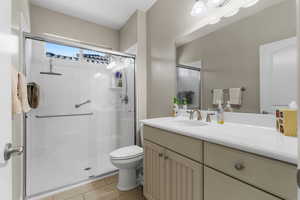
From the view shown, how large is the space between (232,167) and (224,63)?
0.95 meters

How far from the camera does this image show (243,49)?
1164 millimetres

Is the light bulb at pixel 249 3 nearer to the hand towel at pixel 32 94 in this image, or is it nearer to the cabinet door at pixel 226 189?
the cabinet door at pixel 226 189

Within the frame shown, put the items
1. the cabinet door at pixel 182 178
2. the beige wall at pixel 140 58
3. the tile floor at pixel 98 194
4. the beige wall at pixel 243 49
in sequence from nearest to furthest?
the cabinet door at pixel 182 178, the beige wall at pixel 243 49, the tile floor at pixel 98 194, the beige wall at pixel 140 58

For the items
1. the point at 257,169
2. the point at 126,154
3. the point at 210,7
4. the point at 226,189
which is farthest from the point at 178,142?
the point at 210,7

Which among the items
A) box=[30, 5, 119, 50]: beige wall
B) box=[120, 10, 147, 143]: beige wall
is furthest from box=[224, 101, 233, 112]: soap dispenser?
box=[30, 5, 119, 50]: beige wall

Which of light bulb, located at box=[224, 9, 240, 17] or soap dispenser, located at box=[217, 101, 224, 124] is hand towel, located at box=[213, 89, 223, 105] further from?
light bulb, located at box=[224, 9, 240, 17]

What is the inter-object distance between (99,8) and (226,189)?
2739 mm

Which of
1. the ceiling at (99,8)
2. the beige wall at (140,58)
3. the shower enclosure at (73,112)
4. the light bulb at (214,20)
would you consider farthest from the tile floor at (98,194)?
the ceiling at (99,8)

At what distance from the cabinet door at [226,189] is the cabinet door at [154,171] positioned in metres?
0.43

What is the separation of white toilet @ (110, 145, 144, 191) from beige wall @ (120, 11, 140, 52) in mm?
1700

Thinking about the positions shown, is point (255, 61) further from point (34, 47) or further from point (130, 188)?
point (34, 47)

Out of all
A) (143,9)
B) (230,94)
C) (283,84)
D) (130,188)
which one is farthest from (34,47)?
(283,84)

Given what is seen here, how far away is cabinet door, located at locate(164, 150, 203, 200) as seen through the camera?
0.88 meters

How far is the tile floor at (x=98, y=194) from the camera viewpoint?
62.8 inches
